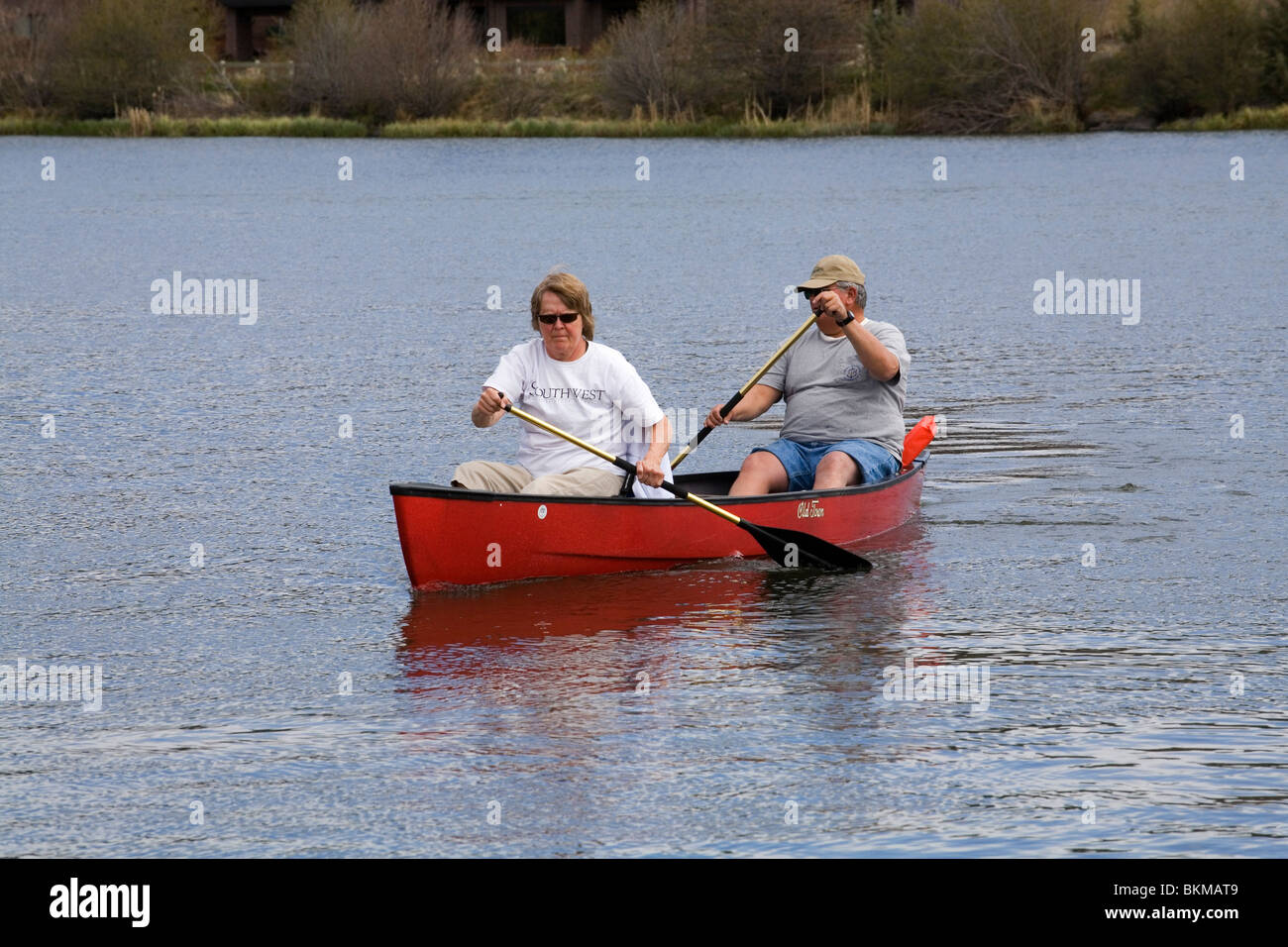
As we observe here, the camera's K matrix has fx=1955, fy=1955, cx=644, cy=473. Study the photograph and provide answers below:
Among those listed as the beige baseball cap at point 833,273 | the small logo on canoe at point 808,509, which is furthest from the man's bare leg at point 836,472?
the beige baseball cap at point 833,273

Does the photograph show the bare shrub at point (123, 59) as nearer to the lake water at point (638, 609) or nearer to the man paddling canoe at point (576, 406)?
the lake water at point (638, 609)

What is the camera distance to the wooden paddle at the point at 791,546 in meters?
8.83

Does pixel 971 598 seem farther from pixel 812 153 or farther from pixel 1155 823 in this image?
pixel 812 153

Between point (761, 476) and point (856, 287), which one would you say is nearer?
point (856, 287)

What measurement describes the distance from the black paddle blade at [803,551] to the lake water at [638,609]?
0.09 m

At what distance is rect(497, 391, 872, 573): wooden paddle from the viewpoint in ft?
29.0

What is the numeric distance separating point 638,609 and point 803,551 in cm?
103

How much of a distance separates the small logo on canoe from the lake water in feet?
1.02

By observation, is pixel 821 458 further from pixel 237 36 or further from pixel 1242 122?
pixel 237 36

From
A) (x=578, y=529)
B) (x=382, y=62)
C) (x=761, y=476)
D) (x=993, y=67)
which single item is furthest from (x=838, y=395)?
(x=382, y=62)

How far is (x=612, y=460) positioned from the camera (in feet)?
28.3

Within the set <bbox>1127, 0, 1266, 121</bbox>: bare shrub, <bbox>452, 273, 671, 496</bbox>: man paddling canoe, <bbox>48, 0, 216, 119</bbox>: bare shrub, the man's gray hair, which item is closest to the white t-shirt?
<bbox>452, 273, 671, 496</bbox>: man paddling canoe

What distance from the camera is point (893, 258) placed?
24172 millimetres
